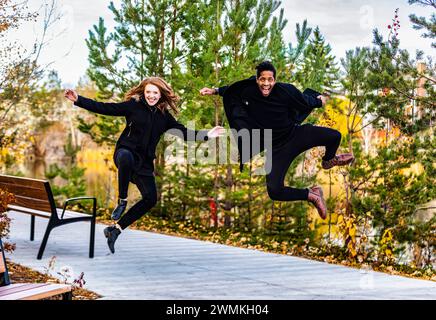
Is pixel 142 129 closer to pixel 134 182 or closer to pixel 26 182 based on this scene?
pixel 134 182

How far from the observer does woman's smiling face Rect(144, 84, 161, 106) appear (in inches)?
143

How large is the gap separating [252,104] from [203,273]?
11.3 ft

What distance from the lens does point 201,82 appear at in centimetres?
527

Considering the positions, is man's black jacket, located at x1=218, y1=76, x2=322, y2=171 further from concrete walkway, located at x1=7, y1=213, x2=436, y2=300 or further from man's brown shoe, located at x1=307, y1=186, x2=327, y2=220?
concrete walkway, located at x1=7, y1=213, x2=436, y2=300

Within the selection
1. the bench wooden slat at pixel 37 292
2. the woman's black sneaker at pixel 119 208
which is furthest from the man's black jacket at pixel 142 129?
the bench wooden slat at pixel 37 292

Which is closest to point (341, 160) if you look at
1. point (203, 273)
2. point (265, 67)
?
point (265, 67)

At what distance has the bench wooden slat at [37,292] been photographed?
14.3ft

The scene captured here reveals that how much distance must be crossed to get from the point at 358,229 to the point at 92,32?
482cm

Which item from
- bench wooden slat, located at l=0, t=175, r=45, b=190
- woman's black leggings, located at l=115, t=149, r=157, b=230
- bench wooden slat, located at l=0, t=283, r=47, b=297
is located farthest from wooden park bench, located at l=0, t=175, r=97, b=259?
woman's black leggings, located at l=115, t=149, r=157, b=230

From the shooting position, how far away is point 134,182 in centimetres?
373

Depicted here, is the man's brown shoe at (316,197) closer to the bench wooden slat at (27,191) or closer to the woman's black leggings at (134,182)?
the woman's black leggings at (134,182)

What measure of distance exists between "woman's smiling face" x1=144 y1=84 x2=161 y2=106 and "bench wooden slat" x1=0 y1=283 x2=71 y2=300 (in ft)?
5.34
